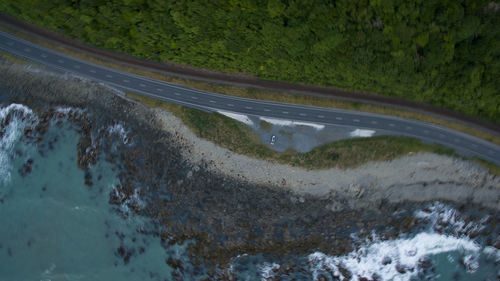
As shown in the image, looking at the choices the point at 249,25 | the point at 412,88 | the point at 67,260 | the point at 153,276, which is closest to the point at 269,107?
the point at 249,25

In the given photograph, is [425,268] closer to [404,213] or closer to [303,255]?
[404,213]

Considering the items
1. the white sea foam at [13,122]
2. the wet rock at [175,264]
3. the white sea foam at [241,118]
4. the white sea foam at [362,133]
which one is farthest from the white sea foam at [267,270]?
the white sea foam at [13,122]

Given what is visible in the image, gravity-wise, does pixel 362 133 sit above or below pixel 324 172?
above

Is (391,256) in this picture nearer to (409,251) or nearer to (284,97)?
(409,251)

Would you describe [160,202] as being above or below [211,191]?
below

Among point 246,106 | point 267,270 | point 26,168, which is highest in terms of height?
point 246,106

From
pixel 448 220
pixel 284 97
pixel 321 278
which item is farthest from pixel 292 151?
pixel 448 220

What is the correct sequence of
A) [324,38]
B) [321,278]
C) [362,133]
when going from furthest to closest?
[362,133], [321,278], [324,38]
